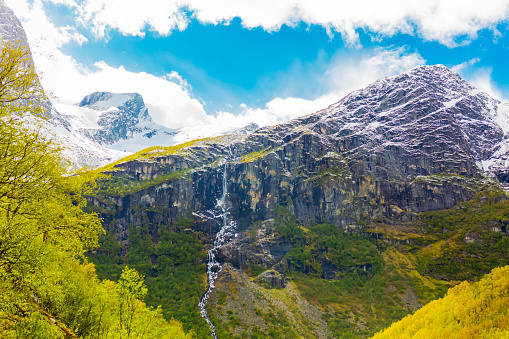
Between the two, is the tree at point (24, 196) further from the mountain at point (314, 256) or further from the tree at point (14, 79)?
the mountain at point (314, 256)

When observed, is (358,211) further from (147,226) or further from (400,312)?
(147,226)

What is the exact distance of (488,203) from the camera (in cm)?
17888

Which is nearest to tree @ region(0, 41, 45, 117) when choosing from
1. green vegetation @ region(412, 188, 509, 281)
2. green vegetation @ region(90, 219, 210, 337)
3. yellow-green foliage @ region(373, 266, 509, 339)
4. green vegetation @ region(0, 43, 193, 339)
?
green vegetation @ region(0, 43, 193, 339)

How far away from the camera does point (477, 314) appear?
830 inches

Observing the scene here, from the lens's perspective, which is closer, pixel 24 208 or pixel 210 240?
pixel 24 208

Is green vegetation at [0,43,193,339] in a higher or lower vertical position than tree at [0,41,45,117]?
lower

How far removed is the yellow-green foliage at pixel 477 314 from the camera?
18844 mm

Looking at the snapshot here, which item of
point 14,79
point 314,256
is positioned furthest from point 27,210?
point 314,256

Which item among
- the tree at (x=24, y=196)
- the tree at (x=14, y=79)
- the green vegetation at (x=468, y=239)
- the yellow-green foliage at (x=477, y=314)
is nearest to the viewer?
the tree at (x=24, y=196)

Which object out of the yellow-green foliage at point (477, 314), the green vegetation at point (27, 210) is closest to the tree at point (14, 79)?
the green vegetation at point (27, 210)

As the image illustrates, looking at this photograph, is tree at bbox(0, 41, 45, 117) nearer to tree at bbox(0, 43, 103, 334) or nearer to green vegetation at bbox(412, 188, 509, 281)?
tree at bbox(0, 43, 103, 334)

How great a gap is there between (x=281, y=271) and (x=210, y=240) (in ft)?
176

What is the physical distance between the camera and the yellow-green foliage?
18844 millimetres

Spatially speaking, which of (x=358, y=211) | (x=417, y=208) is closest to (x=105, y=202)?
(x=358, y=211)
